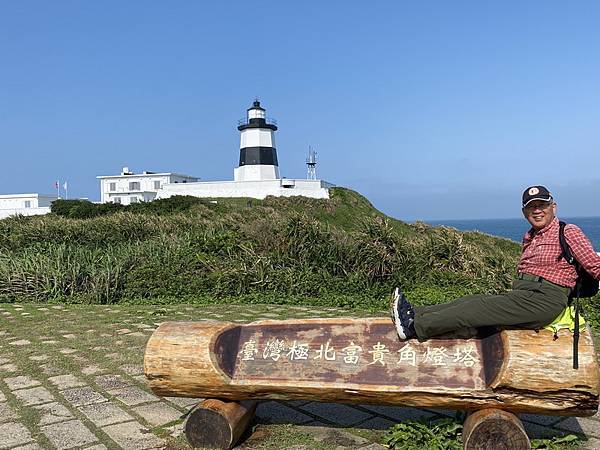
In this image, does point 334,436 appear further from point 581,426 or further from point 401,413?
point 581,426

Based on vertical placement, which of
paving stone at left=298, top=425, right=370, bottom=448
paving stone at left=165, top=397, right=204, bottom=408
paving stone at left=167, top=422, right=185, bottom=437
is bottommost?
paving stone at left=298, top=425, right=370, bottom=448

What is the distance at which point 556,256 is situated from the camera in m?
3.45

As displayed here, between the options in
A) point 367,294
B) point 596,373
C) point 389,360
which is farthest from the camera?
point 367,294

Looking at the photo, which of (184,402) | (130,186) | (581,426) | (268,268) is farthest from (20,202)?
(581,426)

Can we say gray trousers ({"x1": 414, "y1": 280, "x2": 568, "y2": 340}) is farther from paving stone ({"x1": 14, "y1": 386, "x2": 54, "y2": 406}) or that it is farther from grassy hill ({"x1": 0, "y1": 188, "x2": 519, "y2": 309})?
grassy hill ({"x1": 0, "y1": 188, "x2": 519, "y2": 309})

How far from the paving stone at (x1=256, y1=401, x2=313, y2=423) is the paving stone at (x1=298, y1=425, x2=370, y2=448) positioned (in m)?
0.17

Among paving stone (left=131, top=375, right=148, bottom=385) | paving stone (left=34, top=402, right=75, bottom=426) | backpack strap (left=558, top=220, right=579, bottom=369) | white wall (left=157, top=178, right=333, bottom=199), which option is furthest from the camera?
white wall (left=157, top=178, right=333, bottom=199)

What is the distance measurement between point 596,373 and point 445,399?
0.86 m

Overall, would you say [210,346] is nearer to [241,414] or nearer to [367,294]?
[241,414]

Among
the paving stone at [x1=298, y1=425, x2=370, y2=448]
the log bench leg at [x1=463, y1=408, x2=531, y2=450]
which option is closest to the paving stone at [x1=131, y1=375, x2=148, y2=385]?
the paving stone at [x1=298, y1=425, x2=370, y2=448]

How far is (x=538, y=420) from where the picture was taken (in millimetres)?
4113

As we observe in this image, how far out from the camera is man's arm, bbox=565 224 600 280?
3322 millimetres

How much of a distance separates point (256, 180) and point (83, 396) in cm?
4053

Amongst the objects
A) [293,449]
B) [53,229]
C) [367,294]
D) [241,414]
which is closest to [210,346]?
[241,414]
